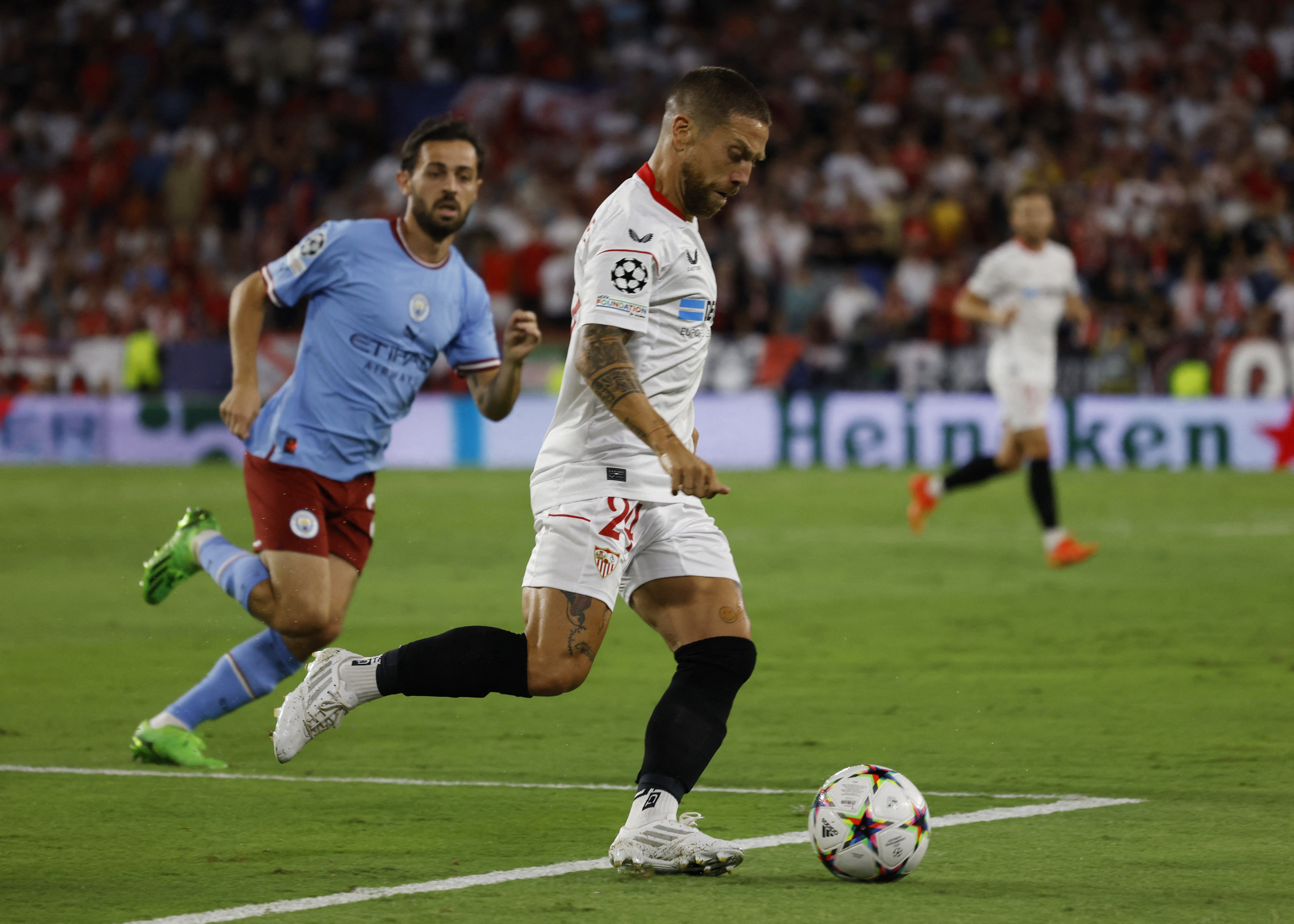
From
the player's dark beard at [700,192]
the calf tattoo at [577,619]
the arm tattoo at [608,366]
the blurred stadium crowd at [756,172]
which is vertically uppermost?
the blurred stadium crowd at [756,172]

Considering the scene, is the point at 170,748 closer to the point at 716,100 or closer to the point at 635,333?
the point at 635,333

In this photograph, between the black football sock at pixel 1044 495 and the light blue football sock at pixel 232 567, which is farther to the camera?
the black football sock at pixel 1044 495

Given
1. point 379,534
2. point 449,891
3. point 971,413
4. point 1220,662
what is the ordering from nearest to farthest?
point 449,891
point 1220,662
point 379,534
point 971,413

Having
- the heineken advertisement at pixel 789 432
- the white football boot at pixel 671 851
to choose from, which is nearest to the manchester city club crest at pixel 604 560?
the white football boot at pixel 671 851

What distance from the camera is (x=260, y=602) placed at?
6.00 m

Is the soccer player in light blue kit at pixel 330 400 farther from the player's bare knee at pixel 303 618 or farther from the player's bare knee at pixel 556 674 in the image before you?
the player's bare knee at pixel 556 674

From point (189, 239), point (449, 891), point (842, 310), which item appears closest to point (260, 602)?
point (449, 891)

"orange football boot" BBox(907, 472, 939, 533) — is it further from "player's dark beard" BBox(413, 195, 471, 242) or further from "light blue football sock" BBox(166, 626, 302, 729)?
"light blue football sock" BBox(166, 626, 302, 729)

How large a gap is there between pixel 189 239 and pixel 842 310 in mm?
9424

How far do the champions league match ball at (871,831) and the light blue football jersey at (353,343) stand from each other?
2.37m

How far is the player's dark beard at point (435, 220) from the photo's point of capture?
6.27 meters

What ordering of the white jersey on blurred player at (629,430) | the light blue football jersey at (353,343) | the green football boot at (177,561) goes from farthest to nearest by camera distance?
the green football boot at (177,561) < the light blue football jersey at (353,343) < the white jersey on blurred player at (629,430)

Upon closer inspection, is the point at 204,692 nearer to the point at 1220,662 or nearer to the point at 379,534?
the point at 1220,662

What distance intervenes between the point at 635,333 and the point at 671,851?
4.23ft
